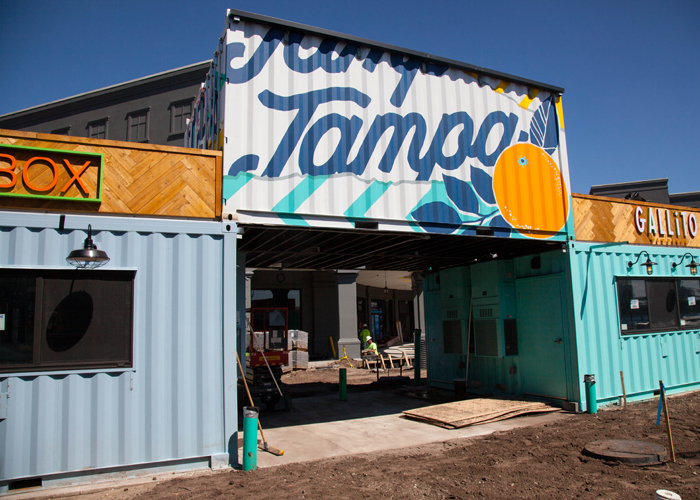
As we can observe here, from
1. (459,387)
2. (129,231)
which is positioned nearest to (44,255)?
(129,231)

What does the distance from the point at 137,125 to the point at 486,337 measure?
22.4 m

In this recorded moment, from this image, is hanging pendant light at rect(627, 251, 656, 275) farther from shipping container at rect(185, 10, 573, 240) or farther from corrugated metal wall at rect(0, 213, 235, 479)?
corrugated metal wall at rect(0, 213, 235, 479)

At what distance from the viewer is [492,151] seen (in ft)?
31.6

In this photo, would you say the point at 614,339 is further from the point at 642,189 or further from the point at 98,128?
the point at 98,128

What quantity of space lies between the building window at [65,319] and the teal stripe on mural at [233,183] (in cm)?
178

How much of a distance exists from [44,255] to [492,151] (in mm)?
7907

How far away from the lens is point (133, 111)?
25.8 metres

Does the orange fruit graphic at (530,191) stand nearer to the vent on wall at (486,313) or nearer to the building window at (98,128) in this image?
the vent on wall at (486,313)

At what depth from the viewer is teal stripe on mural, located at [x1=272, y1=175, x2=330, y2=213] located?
749 centimetres

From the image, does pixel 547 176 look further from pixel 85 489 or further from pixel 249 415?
pixel 85 489

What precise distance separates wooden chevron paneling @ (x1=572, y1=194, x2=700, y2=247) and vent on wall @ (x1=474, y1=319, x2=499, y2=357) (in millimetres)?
2791

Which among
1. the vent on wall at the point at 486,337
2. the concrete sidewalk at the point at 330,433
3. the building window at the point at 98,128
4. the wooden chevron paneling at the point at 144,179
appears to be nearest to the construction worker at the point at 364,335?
the vent on wall at the point at 486,337

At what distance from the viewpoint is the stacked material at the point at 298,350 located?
1930 centimetres

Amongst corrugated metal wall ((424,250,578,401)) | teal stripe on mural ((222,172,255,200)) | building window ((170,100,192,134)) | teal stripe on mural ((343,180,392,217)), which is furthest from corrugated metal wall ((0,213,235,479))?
building window ((170,100,192,134))
